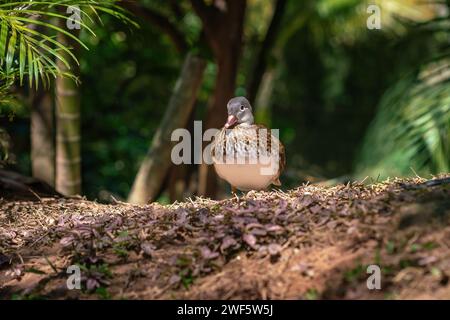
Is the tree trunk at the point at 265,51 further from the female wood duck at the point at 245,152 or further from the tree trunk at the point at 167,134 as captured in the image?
the female wood duck at the point at 245,152

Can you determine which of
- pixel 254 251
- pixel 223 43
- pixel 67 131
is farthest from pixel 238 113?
pixel 223 43

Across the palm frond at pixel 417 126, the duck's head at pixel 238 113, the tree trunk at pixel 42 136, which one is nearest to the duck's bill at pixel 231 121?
the duck's head at pixel 238 113

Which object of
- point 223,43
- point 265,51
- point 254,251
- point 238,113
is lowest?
point 254,251

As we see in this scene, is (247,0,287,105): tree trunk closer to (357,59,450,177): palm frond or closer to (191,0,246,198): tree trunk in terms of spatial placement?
(191,0,246,198): tree trunk

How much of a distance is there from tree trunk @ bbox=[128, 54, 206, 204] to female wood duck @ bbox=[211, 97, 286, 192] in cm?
203

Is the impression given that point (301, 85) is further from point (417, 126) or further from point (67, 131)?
point (67, 131)

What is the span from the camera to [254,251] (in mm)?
3662

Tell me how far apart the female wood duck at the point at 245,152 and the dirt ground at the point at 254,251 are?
0.58m

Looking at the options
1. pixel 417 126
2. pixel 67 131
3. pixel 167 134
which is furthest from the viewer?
pixel 167 134

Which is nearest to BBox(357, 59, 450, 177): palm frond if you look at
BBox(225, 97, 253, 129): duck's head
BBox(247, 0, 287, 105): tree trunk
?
BBox(247, 0, 287, 105): tree trunk

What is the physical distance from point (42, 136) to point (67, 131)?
0.37 meters
